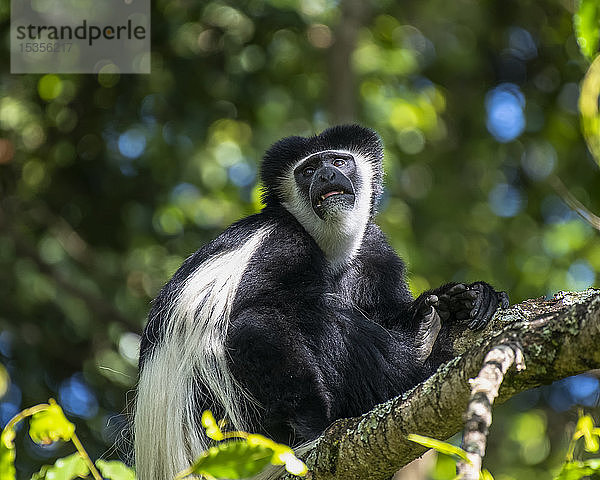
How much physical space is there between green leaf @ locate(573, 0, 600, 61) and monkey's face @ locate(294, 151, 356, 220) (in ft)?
5.84

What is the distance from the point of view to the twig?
1095 mm

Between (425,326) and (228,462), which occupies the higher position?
(228,462)

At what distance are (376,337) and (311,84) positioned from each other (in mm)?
4421

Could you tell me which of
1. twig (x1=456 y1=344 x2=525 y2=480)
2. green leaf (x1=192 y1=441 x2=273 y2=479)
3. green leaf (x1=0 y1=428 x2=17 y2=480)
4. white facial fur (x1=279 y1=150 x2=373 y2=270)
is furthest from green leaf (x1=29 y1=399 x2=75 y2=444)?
white facial fur (x1=279 y1=150 x2=373 y2=270)

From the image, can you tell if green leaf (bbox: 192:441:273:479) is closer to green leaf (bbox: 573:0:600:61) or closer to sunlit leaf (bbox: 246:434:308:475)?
sunlit leaf (bbox: 246:434:308:475)

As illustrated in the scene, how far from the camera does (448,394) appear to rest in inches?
66.5

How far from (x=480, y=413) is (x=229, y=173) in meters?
5.87

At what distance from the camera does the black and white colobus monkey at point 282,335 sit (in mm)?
2729

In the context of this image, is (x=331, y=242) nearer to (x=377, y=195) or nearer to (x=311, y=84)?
(x=377, y=195)

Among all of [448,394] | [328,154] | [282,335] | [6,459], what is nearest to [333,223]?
[328,154]

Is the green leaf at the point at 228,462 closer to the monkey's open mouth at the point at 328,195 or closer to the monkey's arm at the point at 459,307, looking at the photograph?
the monkey's arm at the point at 459,307

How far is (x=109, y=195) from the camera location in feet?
19.6

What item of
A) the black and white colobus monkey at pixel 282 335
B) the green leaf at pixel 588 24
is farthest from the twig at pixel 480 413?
the black and white colobus monkey at pixel 282 335

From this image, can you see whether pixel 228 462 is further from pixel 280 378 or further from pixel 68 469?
pixel 280 378
